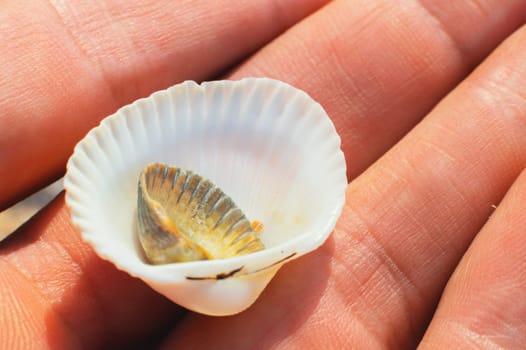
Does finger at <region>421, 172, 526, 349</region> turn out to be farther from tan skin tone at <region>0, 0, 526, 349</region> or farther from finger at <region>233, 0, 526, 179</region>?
finger at <region>233, 0, 526, 179</region>

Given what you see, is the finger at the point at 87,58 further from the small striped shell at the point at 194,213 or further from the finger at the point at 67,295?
A: the small striped shell at the point at 194,213

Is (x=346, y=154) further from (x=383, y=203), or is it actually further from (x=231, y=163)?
(x=231, y=163)

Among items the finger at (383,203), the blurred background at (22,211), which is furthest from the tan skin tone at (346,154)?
the blurred background at (22,211)

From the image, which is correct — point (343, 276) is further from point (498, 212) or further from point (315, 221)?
point (498, 212)

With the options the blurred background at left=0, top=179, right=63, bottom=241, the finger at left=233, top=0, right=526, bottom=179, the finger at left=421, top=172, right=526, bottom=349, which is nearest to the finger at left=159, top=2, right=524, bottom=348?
the finger at left=233, top=0, right=526, bottom=179

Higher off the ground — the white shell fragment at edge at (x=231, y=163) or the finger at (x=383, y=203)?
the white shell fragment at edge at (x=231, y=163)

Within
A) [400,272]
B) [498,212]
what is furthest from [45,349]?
[498,212]

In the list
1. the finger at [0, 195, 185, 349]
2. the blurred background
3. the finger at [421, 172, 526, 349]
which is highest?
the finger at [0, 195, 185, 349]
